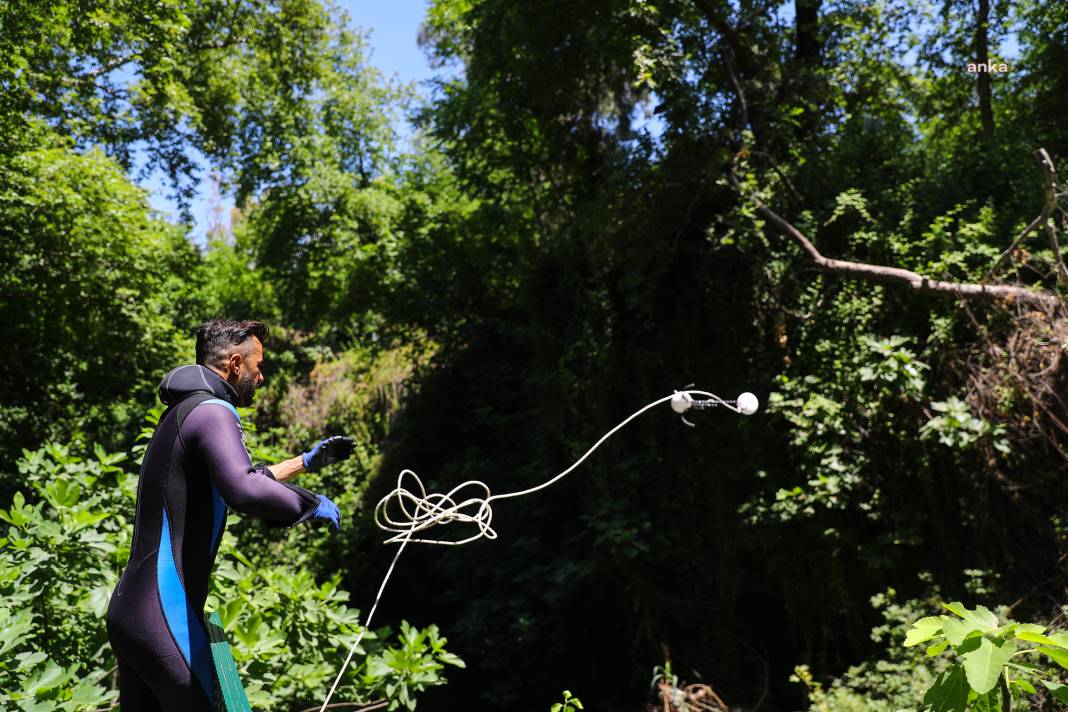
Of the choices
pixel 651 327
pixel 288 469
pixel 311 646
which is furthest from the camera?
pixel 651 327

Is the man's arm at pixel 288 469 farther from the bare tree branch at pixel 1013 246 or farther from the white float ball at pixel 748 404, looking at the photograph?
the bare tree branch at pixel 1013 246

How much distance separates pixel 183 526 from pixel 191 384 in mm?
355

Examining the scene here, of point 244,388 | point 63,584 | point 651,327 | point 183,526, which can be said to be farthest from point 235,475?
point 651,327

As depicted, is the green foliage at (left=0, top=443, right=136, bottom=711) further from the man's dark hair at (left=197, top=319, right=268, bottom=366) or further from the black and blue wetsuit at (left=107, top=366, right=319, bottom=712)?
the man's dark hair at (left=197, top=319, right=268, bottom=366)

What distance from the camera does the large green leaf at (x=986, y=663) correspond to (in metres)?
1.33

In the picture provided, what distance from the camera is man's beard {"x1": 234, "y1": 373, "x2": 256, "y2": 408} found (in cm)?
216

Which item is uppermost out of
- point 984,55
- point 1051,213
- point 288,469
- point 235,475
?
point 984,55

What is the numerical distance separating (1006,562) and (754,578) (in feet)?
5.88

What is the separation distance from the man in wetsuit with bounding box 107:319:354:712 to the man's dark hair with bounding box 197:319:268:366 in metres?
0.05

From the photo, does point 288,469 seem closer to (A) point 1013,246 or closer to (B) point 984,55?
(A) point 1013,246

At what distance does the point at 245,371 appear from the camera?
2.16 metres

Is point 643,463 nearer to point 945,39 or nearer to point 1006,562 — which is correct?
point 1006,562

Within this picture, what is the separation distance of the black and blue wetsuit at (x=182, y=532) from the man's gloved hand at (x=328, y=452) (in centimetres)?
40

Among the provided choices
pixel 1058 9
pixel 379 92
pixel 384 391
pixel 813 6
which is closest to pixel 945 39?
pixel 1058 9
